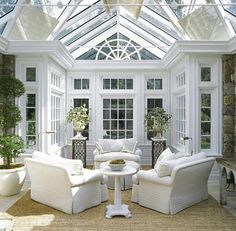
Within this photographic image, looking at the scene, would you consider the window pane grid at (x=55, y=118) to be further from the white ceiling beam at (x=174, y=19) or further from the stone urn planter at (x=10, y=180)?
the white ceiling beam at (x=174, y=19)

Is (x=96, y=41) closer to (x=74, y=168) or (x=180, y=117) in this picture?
(x=180, y=117)

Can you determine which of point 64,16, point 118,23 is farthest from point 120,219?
point 118,23

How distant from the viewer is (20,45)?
19.0 ft

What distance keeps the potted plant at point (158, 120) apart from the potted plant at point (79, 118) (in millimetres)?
1673

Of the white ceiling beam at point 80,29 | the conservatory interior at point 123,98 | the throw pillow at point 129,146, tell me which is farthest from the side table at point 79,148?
the white ceiling beam at point 80,29

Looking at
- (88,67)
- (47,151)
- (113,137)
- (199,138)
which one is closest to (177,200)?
(199,138)

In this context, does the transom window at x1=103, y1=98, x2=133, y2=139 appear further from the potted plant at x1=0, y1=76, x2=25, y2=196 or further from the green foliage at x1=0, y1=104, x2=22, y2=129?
the green foliage at x1=0, y1=104, x2=22, y2=129

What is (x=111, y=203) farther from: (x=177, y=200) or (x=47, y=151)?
(x=47, y=151)

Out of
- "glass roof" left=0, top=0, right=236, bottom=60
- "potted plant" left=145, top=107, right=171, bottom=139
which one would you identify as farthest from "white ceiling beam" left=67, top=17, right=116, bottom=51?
"potted plant" left=145, top=107, right=171, bottom=139

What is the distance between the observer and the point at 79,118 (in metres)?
7.78

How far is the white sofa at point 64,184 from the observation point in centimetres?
426

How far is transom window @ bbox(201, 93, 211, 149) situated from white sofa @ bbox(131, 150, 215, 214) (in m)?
1.54

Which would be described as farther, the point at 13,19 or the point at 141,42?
the point at 141,42

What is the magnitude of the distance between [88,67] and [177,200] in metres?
4.92
